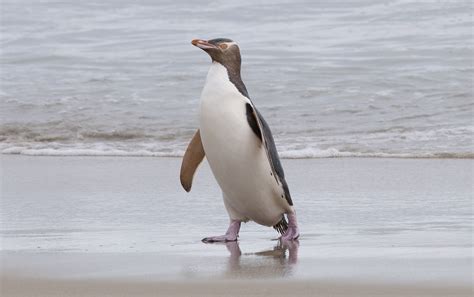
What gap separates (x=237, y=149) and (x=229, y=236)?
0.39 m

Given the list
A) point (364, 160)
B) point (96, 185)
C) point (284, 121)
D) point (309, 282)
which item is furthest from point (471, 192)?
point (284, 121)

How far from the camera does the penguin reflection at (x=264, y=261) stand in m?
4.13

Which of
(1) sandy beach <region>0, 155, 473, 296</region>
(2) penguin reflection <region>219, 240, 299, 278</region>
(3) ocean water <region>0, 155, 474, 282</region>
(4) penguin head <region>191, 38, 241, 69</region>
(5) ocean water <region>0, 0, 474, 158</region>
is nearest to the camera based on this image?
(1) sandy beach <region>0, 155, 473, 296</region>

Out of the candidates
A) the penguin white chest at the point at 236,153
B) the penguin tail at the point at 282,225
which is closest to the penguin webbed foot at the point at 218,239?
the penguin white chest at the point at 236,153

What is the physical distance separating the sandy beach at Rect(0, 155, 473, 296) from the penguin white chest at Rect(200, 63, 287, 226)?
0.53ft

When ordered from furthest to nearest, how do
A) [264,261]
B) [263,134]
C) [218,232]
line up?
[218,232] < [263,134] < [264,261]

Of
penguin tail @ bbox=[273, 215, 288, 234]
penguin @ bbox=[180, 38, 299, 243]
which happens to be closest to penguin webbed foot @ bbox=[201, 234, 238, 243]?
penguin @ bbox=[180, 38, 299, 243]

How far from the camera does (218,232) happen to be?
552cm

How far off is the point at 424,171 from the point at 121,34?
1065 centimetres

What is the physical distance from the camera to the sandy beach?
3.89 metres

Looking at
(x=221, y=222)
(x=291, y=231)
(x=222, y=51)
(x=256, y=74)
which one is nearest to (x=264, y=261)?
(x=291, y=231)

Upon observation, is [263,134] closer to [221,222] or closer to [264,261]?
[264,261]

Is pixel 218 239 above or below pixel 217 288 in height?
below

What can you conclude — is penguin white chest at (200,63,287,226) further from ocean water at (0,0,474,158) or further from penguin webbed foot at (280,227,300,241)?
ocean water at (0,0,474,158)
